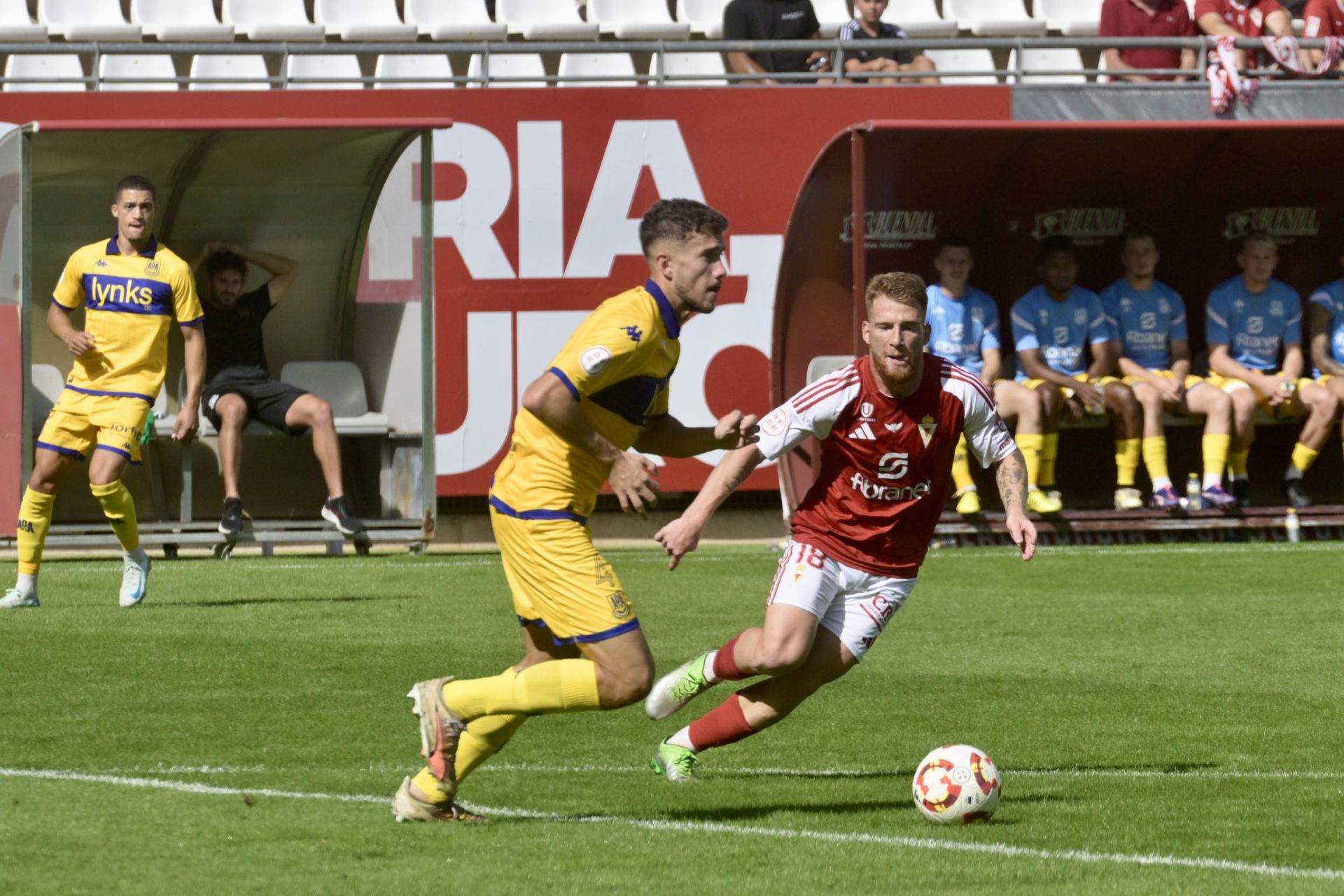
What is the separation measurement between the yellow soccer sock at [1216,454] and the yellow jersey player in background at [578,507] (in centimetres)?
1027

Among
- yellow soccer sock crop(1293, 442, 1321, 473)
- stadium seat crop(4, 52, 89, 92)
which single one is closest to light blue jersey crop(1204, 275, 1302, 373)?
yellow soccer sock crop(1293, 442, 1321, 473)

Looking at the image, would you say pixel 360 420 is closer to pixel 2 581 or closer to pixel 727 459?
pixel 2 581

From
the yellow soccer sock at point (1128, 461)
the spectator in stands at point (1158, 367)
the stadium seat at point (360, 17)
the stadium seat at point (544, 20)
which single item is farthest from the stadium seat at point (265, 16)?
the yellow soccer sock at point (1128, 461)

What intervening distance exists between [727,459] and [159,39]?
14632mm

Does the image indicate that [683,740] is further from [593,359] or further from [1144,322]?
[1144,322]

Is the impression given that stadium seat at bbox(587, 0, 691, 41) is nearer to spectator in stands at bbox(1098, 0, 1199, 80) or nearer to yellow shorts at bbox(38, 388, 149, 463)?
spectator in stands at bbox(1098, 0, 1199, 80)

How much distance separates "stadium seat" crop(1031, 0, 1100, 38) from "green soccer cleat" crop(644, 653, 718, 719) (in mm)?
14243

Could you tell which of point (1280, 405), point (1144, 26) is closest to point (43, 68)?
point (1144, 26)

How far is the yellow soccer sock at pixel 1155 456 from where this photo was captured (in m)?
Result: 15.7

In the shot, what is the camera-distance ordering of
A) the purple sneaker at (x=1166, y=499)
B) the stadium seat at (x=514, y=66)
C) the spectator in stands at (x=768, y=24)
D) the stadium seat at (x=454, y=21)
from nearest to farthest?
the purple sneaker at (x=1166, y=499) → the spectator in stands at (x=768, y=24) → the stadium seat at (x=514, y=66) → the stadium seat at (x=454, y=21)

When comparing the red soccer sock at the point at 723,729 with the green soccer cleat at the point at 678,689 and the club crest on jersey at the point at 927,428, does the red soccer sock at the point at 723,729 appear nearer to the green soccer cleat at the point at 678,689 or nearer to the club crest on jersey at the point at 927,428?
the green soccer cleat at the point at 678,689

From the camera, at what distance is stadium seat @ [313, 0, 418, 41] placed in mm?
19562

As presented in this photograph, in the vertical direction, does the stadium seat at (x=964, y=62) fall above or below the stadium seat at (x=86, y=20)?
below

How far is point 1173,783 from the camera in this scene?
6703 mm
